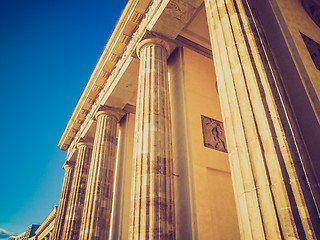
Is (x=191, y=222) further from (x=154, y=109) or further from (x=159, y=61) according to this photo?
(x=159, y=61)

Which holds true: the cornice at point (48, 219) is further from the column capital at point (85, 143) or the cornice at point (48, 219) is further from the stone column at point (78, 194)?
the column capital at point (85, 143)

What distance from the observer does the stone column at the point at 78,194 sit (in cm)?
1299

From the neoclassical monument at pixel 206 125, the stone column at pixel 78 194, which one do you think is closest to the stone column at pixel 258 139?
the neoclassical monument at pixel 206 125

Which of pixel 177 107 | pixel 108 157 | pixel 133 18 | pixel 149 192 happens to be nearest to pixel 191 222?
pixel 149 192

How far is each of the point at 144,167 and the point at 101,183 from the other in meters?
5.49

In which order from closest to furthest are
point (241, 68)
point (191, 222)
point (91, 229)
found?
point (241, 68), point (191, 222), point (91, 229)

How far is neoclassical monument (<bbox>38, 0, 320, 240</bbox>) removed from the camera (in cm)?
310

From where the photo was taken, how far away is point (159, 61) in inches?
353

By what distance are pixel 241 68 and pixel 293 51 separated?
5.69 feet

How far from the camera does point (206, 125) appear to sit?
8.95 meters

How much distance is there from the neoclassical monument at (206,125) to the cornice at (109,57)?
7cm

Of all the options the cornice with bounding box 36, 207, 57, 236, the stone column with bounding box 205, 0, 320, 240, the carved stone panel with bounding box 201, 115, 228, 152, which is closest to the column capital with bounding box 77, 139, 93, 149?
the carved stone panel with bounding box 201, 115, 228, 152

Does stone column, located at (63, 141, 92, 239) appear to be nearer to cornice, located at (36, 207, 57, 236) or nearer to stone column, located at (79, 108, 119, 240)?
stone column, located at (79, 108, 119, 240)

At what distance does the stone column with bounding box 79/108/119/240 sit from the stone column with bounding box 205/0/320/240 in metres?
8.68
